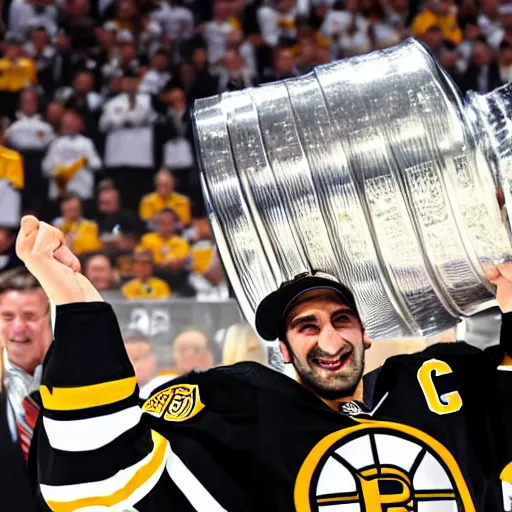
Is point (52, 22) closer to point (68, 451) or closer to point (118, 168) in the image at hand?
point (118, 168)

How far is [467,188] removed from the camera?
1.27 m

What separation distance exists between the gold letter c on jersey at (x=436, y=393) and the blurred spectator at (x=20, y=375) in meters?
0.84

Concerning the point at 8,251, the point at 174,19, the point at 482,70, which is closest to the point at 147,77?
the point at 174,19

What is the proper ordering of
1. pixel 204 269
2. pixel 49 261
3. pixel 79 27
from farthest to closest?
pixel 79 27
pixel 204 269
pixel 49 261

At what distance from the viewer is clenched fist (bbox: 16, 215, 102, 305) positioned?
3.76 feet

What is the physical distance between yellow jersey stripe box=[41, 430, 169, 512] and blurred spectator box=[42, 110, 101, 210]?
326 centimetres

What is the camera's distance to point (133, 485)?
1.22m

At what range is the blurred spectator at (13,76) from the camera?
16.1ft

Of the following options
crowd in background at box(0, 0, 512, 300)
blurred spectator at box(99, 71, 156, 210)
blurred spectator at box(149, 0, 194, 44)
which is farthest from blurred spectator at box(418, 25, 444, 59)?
blurred spectator at box(99, 71, 156, 210)

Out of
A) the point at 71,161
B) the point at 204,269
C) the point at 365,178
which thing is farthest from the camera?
the point at 71,161

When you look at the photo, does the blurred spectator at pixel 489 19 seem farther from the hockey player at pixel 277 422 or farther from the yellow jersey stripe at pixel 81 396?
the yellow jersey stripe at pixel 81 396

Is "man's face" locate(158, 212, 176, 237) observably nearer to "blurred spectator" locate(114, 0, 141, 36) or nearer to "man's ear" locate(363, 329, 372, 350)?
"blurred spectator" locate(114, 0, 141, 36)

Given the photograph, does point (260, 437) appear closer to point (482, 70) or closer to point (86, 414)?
point (86, 414)

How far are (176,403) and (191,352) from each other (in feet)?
3.69
